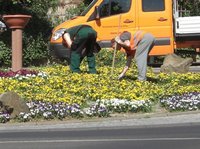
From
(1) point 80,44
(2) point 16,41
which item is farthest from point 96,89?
(2) point 16,41

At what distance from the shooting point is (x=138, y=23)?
65.1 feet

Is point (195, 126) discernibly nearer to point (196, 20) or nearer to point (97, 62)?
point (97, 62)

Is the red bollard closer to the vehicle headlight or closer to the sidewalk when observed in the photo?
the vehicle headlight

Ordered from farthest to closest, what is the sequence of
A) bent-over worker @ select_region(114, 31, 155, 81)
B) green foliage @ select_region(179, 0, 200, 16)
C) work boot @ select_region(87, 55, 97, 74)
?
1. green foliage @ select_region(179, 0, 200, 16)
2. work boot @ select_region(87, 55, 97, 74)
3. bent-over worker @ select_region(114, 31, 155, 81)

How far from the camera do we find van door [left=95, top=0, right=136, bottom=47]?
64.8 ft

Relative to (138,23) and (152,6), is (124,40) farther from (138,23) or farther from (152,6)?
(152,6)

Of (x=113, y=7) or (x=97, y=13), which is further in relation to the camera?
(x=113, y=7)

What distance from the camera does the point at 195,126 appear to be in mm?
11109

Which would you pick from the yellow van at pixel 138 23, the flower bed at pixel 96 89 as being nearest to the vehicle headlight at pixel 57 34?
the yellow van at pixel 138 23

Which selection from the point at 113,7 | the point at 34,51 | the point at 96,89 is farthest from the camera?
the point at 34,51

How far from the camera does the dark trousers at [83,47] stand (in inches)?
630

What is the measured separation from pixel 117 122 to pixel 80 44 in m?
4.53

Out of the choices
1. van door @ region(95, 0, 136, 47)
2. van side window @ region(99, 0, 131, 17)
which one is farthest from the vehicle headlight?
van side window @ region(99, 0, 131, 17)

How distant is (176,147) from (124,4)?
37.9 ft
